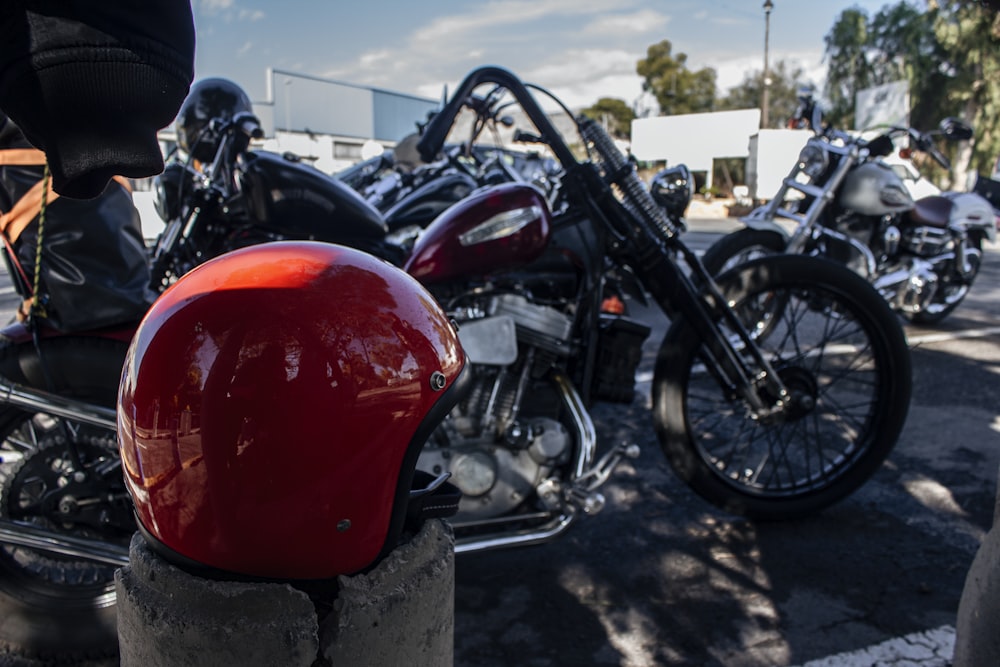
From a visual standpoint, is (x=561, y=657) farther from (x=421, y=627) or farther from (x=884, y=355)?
(x=884, y=355)

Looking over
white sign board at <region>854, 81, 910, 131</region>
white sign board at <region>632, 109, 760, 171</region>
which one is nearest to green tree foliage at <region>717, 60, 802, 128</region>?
white sign board at <region>854, 81, 910, 131</region>

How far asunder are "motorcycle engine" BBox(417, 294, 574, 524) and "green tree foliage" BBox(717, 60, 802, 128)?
125 feet

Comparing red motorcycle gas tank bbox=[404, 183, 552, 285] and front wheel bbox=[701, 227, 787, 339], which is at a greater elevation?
red motorcycle gas tank bbox=[404, 183, 552, 285]

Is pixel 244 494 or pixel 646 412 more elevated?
pixel 244 494

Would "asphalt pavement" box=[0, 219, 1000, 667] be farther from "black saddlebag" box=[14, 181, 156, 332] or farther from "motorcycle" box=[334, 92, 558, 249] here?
"motorcycle" box=[334, 92, 558, 249]

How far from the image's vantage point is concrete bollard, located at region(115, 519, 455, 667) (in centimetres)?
96

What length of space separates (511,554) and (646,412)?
66.5 inches

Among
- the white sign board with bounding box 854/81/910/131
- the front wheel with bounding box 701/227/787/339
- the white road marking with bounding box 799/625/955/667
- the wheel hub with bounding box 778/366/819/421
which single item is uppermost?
the white sign board with bounding box 854/81/910/131

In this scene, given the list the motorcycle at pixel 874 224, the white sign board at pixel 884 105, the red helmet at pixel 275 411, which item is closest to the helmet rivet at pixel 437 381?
the red helmet at pixel 275 411

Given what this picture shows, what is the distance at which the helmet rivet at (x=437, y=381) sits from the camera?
3.53 ft

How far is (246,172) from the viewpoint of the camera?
310cm

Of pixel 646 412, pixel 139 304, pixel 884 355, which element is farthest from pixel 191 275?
pixel 646 412

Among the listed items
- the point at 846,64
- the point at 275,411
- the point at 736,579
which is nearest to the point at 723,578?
the point at 736,579

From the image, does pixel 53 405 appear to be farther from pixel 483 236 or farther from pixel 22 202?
pixel 483 236
